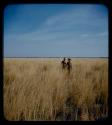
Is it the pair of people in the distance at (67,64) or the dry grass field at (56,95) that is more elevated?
the pair of people in the distance at (67,64)

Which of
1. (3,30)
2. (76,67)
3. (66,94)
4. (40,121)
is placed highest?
(3,30)

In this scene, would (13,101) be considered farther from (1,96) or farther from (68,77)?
(68,77)

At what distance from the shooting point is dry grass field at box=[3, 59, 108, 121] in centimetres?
268

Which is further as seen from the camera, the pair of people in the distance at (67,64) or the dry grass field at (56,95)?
the pair of people in the distance at (67,64)

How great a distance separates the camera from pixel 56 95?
2.81 metres

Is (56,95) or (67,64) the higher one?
(67,64)

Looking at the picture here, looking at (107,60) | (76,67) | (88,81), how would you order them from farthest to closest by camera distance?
1. (76,67)
2. (88,81)
3. (107,60)

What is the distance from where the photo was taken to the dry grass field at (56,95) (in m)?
2.68

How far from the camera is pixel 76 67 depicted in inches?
121

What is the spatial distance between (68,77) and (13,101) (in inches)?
20.7

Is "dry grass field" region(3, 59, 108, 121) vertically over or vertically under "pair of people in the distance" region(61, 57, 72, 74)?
under

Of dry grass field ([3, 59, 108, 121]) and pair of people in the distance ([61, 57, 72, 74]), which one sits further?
pair of people in the distance ([61, 57, 72, 74])

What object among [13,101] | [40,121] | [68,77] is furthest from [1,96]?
[68,77]

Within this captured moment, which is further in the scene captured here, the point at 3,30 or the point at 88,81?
the point at 88,81
